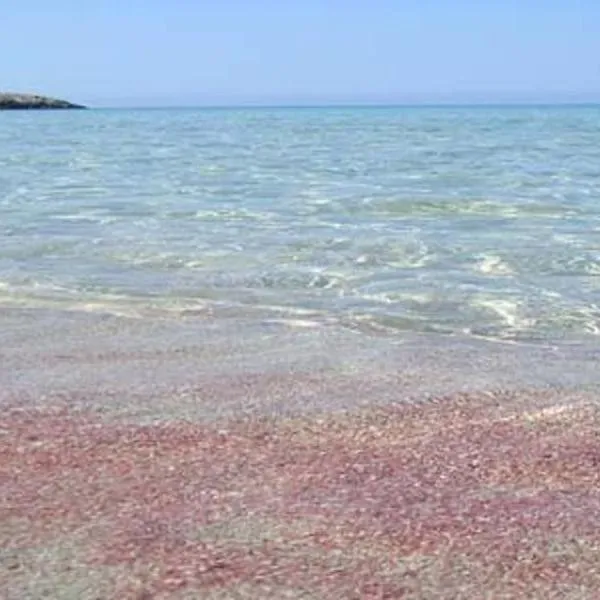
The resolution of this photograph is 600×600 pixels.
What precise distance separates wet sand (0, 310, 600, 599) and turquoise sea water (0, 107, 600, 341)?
131 centimetres

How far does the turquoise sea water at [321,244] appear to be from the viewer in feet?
28.1

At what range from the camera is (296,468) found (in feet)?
15.5

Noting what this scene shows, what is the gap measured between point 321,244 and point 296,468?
24.0ft

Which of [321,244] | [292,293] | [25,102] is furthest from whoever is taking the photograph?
[25,102]

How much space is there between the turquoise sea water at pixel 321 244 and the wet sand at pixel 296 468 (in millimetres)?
1306

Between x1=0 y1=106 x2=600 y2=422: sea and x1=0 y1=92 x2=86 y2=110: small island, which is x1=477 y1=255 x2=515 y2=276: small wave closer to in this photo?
x1=0 y1=106 x2=600 y2=422: sea

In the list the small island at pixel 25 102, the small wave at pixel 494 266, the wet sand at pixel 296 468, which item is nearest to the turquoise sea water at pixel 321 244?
the small wave at pixel 494 266

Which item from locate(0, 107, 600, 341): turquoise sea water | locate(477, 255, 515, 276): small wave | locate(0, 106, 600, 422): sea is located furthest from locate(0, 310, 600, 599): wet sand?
locate(477, 255, 515, 276): small wave

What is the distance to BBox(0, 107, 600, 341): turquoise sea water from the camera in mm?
8578

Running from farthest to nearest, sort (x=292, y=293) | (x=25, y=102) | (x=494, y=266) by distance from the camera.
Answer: (x=25, y=102), (x=494, y=266), (x=292, y=293)

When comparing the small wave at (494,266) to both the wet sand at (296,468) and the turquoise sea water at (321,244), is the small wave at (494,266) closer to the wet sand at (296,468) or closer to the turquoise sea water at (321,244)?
the turquoise sea water at (321,244)

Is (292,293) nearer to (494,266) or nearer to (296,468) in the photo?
(494,266)

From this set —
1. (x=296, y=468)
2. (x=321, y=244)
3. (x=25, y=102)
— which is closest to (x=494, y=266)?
(x=321, y=244)

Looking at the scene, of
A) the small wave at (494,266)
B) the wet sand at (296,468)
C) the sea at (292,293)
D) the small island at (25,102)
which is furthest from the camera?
the small island at (25,102)
